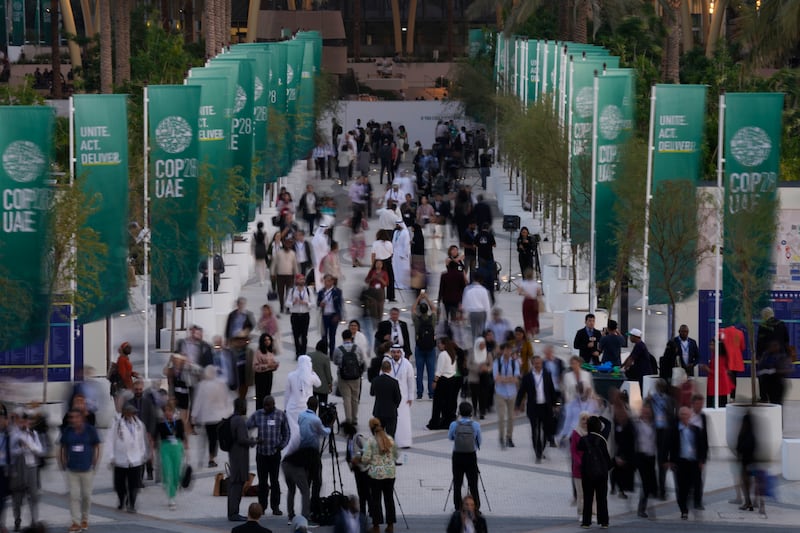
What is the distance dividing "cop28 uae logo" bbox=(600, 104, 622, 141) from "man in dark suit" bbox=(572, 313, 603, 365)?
10.8 ft

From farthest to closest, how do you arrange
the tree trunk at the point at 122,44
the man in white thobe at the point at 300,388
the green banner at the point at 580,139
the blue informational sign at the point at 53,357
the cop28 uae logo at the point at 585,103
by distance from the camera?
1. the tree trunk at the point at 122,44
2. the cop28 uae logo at the point at 585,103
3. the green banner at the point at 580,139
4. the blue informational sign at the point at 53,357
5. the man in white thobe at the point at 300,388

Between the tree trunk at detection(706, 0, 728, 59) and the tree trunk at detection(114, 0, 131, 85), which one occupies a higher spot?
the tree trunk at detection(706, 0, 728, 59)

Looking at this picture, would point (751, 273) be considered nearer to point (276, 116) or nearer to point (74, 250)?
point (74, 250)

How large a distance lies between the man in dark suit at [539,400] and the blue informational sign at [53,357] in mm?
5622

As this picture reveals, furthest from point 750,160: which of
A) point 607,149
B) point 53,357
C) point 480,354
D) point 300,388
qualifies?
point 53,357

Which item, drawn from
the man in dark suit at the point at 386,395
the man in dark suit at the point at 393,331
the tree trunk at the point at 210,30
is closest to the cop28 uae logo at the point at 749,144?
the man in dark suit at the point at 393,331

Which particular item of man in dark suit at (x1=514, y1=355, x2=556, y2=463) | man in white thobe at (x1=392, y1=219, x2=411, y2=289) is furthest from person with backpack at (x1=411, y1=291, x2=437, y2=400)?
man in white thobe at (x1=392, y1=219, x2=411, y2=289)

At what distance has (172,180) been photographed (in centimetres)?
2130

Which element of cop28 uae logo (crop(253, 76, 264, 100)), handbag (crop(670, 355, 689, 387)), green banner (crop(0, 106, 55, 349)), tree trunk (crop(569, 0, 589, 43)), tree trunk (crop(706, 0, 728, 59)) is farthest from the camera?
tree trunk (crop(706, 0, 728, 59))

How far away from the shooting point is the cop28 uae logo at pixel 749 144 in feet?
64.2

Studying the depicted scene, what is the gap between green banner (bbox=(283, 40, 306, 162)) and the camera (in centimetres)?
3912

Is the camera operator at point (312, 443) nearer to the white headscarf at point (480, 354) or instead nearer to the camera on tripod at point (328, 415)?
the camera on tripod at point (328, 415)

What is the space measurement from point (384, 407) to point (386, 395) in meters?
0.15

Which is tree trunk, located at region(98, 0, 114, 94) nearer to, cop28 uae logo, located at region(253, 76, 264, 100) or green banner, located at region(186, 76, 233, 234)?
cop28 uae logo, located at region(253, 76, 264, 100)
